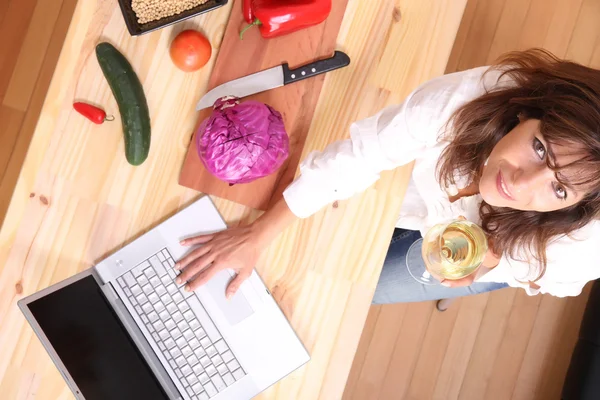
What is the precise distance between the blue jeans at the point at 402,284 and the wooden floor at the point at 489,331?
368 mm

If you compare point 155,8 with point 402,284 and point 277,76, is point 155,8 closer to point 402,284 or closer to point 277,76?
point 277,76

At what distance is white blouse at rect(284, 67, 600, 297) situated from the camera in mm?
898

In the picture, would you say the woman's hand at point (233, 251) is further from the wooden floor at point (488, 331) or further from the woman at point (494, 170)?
the wooden floor at point (488, 331)

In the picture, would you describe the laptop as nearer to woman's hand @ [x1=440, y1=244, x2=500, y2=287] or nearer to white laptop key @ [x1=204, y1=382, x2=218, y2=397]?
white laptop key @ [x1=204, y1=382, x2=218, y2=397]

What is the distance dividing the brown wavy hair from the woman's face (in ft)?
0.04

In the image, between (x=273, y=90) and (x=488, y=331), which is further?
(x=488, y=331)

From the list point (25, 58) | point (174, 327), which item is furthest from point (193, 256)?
point (25, 58)

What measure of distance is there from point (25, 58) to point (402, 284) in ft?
4.19

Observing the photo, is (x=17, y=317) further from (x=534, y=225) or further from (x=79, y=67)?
(x=534, y=225)

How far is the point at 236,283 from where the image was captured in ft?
3.18

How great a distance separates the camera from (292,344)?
97cm

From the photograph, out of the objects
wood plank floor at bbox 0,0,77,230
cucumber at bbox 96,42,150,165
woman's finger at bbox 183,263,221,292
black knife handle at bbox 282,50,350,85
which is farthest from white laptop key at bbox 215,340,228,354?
wood plank floor at bbox 0,0,77,230

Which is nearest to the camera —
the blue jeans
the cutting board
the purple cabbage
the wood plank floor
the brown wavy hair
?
the brown wavy hair

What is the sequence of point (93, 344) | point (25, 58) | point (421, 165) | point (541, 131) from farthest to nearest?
point (25, 58), point (421, 165), point (93, 344), point (541, 131)
